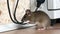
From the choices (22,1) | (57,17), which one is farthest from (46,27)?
(22,1)

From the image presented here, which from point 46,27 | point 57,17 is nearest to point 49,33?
point 46,27

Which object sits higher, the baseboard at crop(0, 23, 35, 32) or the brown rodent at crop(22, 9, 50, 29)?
Result: the brown rodent at crop(22, 9, 50, 29)

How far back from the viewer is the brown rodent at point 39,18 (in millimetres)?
1025

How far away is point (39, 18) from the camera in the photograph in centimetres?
104

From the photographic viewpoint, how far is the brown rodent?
1025 mm

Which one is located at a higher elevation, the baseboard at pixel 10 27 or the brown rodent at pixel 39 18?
the brown rodent at pixel 39 18

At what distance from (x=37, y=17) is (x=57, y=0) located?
0.56 feet

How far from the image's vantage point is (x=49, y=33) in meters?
0.86

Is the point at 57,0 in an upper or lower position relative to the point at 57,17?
upper

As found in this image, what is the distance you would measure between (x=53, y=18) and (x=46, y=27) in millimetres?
106

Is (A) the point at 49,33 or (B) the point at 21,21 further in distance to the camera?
(B) the point at 21,21

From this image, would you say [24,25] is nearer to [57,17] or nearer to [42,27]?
[42,27]

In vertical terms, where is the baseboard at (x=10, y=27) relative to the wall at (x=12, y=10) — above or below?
below

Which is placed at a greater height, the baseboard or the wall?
the wall
